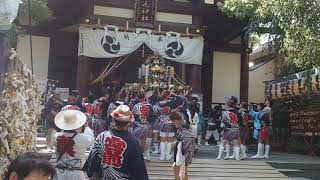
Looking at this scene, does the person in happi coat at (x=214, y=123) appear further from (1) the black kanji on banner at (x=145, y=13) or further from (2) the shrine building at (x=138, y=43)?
(1) the black kanji on banner at (x=145, y=13)

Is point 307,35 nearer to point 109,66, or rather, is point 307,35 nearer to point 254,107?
point 254,107

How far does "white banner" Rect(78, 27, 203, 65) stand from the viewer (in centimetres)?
1650

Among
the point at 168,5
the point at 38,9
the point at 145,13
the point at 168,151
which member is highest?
the point at 168,5

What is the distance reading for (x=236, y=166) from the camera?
1205cm

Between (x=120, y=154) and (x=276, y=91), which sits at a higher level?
(x=276, y=91)

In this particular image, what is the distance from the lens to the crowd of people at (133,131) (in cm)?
538

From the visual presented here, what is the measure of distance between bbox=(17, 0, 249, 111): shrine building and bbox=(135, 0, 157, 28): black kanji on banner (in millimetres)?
34

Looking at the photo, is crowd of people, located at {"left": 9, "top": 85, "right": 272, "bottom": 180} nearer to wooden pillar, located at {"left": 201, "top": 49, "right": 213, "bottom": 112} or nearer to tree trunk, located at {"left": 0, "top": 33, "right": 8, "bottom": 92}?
tree trunk, located at {"left": 0, "top": 33, "right": 8, "bottom": 92}

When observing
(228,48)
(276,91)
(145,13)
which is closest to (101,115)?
(145,13)

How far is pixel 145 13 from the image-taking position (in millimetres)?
17094

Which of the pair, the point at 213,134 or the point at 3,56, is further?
the point at 213,134

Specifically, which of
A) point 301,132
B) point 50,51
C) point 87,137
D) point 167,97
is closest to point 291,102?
point 301,132

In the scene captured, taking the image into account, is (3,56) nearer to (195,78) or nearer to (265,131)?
(265,131)

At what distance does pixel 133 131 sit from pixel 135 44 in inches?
229
